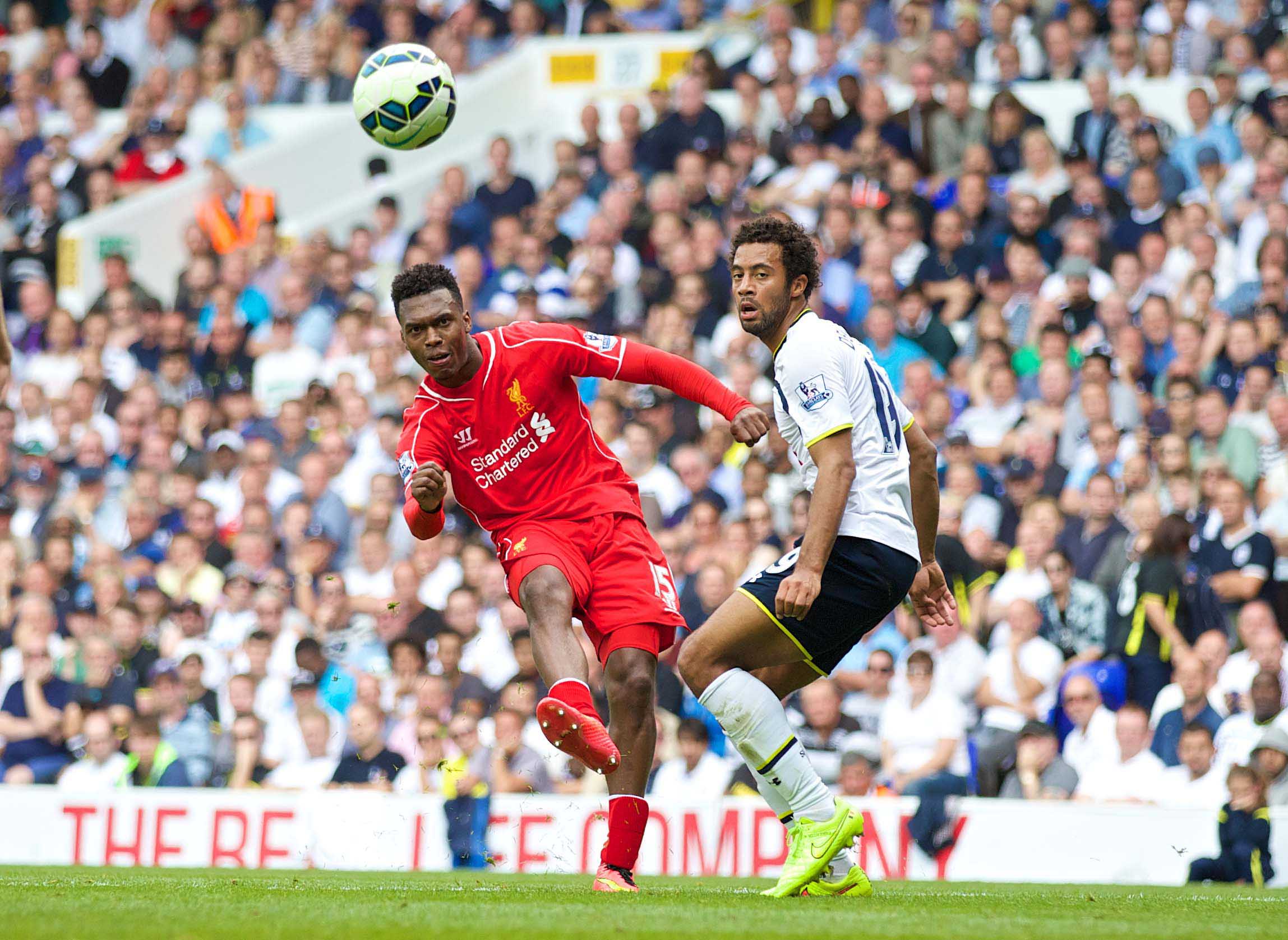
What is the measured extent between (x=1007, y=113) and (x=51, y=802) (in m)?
9.23

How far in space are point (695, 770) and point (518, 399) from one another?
4625 mm

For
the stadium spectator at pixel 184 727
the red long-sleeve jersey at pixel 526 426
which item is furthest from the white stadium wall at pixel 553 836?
the red long-sleeve jersey at pixel 526 426

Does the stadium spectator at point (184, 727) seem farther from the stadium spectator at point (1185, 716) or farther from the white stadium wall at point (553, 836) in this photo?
the stadium spectator at point (1185, 716)

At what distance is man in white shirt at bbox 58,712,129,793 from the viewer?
12891mm

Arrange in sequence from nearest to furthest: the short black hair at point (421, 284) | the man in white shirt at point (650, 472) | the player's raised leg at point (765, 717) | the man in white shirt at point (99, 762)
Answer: the player's raised leg at point (765, 717) → the short black hair at point (421, 284) → the man in white shirt at point (99, 762) → the man in white shirt at point (650, 472)

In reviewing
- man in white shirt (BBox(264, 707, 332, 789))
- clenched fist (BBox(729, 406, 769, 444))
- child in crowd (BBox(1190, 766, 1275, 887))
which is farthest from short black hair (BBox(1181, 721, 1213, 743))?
man in white shirt (BBox(264, 707, 332, 789))

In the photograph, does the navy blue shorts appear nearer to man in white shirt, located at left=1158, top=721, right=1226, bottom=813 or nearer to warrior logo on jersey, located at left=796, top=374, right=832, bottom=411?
warrior logo on jersey, located at left=796, top=374, right=832, bottom=411

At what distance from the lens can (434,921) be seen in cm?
562

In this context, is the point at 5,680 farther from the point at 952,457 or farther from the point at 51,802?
the point at 952,457

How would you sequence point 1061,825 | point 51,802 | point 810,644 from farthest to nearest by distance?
1. point 51,802
2. point 1061,825
3. point 810,644

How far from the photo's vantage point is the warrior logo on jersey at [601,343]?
7.61m

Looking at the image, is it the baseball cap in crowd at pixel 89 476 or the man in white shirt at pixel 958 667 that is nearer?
the man in white shirt at pixel 958 667

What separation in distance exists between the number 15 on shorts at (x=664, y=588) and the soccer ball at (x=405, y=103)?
10.3ft

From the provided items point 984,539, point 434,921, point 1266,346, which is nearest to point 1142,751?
point 984,539
